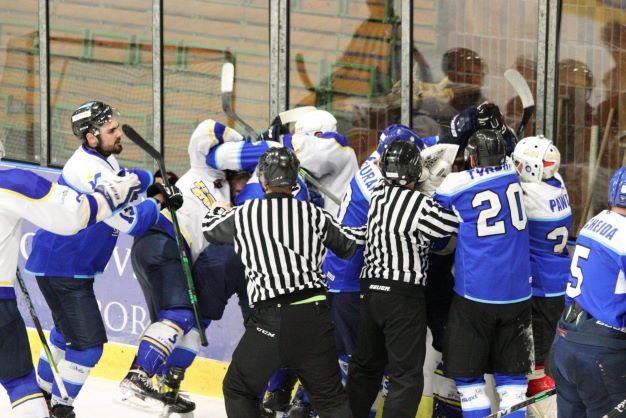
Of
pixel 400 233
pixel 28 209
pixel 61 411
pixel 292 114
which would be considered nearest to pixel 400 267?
pixel 400 233

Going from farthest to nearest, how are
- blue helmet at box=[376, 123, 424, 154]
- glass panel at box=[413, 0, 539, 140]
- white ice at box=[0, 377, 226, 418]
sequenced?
white ice at box=[0, 377, 226, 418]
glass panel at box=[413, 0, 539, 140]
blue helmet at box=[376, 123, 424, 154]

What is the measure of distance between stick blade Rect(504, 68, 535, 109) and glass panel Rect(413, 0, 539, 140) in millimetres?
109

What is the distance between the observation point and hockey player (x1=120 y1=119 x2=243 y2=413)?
17.9 feet

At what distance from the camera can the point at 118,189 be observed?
4.86 m

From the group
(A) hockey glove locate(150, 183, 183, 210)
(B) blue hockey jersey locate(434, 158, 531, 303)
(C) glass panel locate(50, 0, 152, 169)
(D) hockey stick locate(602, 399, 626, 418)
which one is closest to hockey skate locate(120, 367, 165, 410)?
(A) hockey glove locate(150, 183, 183, 210)

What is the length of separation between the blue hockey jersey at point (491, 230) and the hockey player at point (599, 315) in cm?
54

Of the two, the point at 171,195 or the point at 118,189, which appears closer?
the point at 118,189

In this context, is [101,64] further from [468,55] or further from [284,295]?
[284,295]

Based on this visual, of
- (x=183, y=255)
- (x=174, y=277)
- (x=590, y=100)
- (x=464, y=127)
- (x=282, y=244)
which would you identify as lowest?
(x=174, y=277)

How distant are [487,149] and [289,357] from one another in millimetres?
1031

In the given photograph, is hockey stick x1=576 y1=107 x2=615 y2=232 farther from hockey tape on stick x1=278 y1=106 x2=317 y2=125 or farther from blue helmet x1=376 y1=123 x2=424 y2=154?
hockey tape on stick x1=278 y1=106 x2=317 y2=125

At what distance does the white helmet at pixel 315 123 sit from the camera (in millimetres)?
5582

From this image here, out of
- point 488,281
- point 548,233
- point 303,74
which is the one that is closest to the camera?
point 488,281

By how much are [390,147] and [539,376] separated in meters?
1.16
